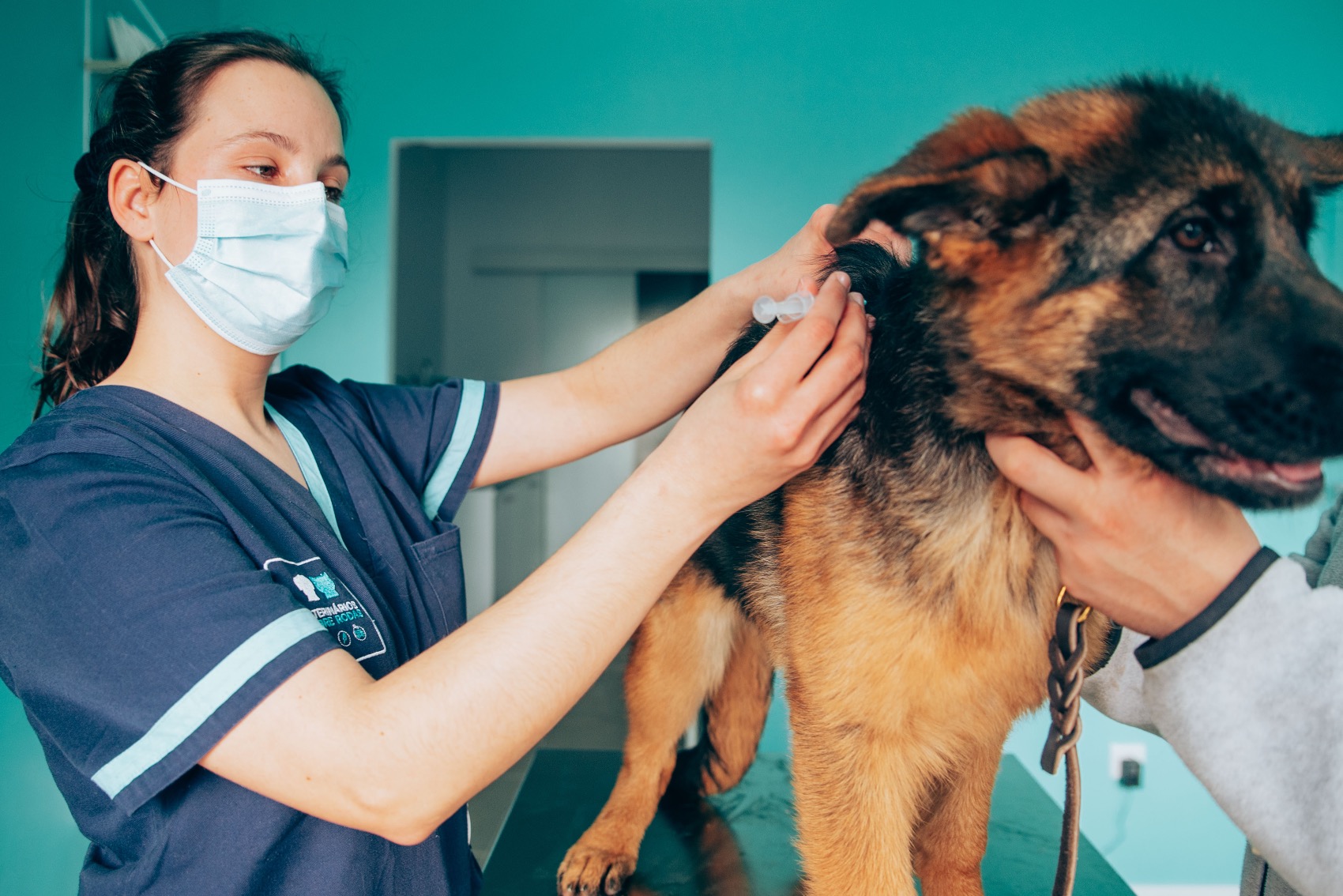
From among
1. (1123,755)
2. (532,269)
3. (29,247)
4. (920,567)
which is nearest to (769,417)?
(920,567)

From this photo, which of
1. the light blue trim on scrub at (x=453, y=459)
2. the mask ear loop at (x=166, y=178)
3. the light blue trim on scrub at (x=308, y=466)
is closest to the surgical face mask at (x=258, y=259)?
the mask ear loop at (x=166, y=178)

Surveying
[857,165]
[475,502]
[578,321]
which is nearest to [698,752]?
[857,165]

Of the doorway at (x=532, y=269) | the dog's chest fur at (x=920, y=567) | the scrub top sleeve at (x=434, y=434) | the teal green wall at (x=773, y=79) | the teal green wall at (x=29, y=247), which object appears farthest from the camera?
the doorway at (x=532, y=269)

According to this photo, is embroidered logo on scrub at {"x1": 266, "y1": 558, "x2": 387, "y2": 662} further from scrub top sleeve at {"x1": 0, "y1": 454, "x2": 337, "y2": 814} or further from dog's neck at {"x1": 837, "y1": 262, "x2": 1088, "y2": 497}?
dog's neck at {"x1": 837, "y1": 262, "x2": 1088, "y2": 497}

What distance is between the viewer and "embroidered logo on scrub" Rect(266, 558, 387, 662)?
1.17 metres

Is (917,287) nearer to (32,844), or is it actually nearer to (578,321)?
(32,844)

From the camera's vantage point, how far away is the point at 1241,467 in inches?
38.5

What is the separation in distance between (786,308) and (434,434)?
2.67 feet

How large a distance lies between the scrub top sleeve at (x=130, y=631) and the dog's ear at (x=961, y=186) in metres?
0.81

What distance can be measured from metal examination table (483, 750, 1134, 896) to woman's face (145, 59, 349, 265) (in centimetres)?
143

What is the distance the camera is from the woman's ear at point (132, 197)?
1.36 m

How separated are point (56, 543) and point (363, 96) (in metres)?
4.08

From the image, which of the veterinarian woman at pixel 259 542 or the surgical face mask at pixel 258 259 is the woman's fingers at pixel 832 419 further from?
the surgical face mask at pixel 258 259

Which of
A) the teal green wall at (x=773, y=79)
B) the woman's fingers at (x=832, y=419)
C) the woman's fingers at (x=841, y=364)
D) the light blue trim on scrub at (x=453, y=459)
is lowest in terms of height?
the light blue trim on scrub at (x=453, y=459)
